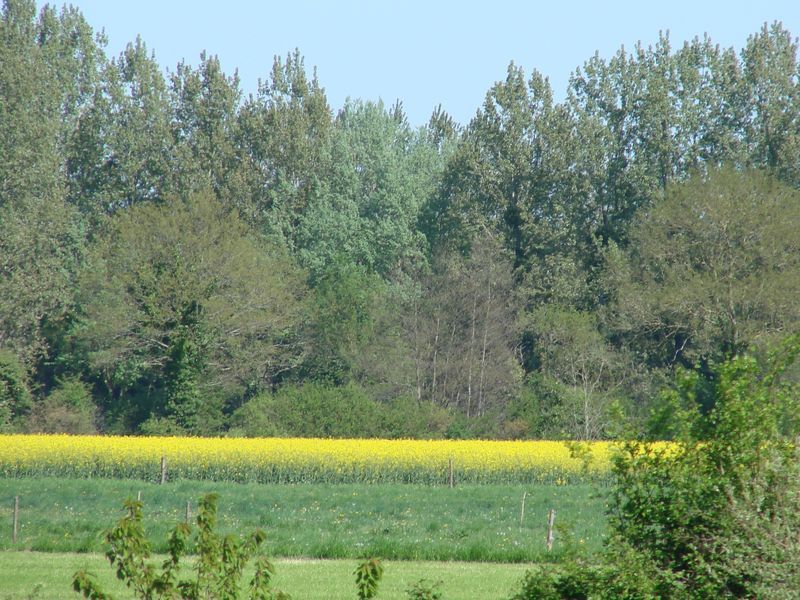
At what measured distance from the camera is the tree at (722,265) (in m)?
41.4

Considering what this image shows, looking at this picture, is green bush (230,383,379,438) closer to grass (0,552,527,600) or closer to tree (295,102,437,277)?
tree (295,102,437,277)

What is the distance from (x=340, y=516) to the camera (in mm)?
23531

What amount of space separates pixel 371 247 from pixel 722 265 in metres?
18.8

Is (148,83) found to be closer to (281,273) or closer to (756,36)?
(281,273)

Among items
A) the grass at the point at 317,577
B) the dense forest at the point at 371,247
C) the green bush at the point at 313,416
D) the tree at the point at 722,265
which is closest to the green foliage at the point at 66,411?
the dense forest at the point at 371,247

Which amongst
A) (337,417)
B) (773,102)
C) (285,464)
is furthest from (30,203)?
(773,102)

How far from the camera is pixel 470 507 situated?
25.2 meters

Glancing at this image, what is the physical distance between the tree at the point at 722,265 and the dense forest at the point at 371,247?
4.2 inches

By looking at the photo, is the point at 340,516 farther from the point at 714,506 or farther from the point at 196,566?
the point at 714,506

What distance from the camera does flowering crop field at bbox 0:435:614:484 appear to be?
104ft

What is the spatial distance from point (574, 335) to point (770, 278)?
8.13 meters

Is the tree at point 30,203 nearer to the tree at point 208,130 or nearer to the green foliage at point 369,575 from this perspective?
the tree at point 208,130

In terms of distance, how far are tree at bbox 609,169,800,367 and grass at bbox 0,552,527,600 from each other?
86.5 ft

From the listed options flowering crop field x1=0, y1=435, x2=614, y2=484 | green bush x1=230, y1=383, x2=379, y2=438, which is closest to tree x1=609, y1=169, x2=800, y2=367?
green bush x1=230, y1=383, x2=379, y2=438
